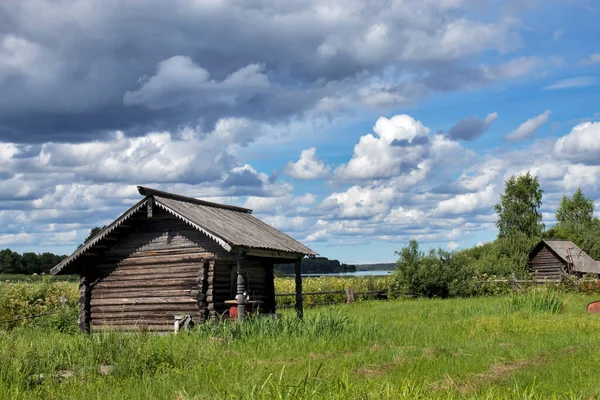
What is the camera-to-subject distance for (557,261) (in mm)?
51750

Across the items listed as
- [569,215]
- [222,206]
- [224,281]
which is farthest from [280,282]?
[569,215]

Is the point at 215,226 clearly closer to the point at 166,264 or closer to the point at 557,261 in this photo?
the point at 166,264

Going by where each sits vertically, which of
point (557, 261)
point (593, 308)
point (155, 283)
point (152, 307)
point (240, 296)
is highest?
point (557, 261)

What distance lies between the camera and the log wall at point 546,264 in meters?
51.7

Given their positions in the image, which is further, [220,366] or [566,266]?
[566,266]

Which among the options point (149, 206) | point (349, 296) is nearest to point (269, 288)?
point (149, 206)

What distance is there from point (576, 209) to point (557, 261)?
4018 centimetres

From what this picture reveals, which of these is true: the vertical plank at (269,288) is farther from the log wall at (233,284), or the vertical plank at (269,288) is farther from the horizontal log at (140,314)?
the horizontal log at (140,314)

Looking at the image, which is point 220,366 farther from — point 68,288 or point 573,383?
point 68,288

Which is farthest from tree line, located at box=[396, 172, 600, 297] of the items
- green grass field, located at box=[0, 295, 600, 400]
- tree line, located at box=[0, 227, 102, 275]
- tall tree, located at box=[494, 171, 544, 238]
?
tree line, located at box=[0, 227, 102, 275]

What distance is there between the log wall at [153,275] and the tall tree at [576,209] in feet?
247

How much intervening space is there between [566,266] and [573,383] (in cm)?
4267

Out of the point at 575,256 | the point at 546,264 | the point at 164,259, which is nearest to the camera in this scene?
the point at 164,259

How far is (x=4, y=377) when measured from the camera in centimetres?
1021
